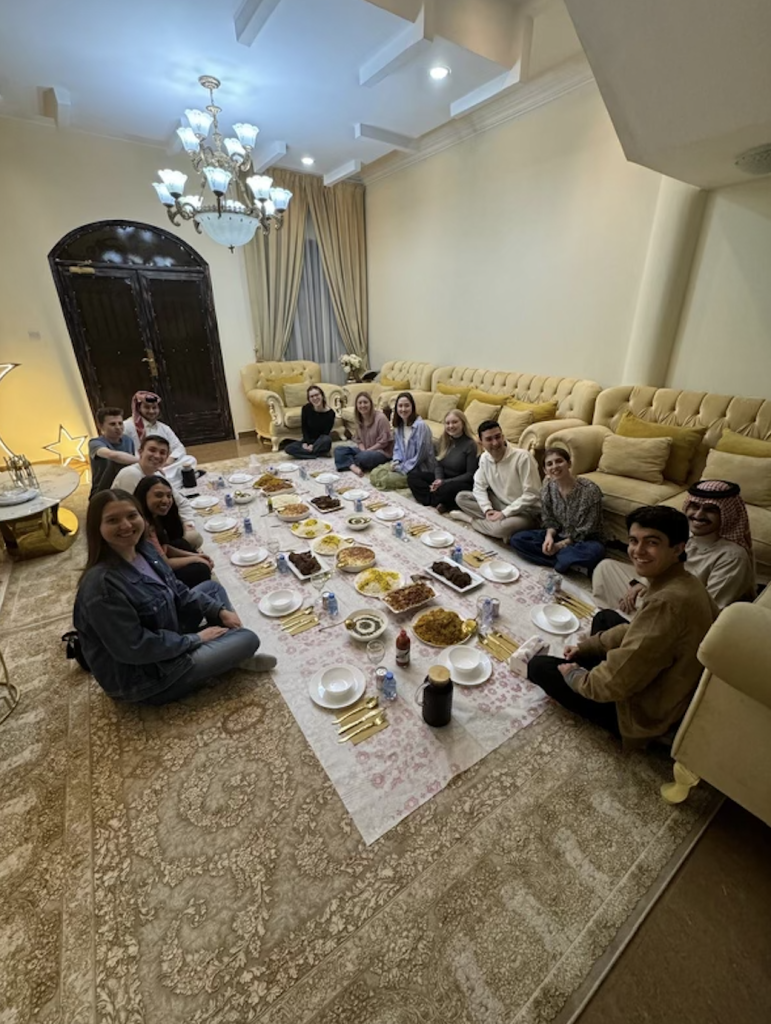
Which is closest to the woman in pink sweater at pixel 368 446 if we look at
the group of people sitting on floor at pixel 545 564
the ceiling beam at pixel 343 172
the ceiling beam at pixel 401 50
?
the group of people sitting on floor at pixel 545 564

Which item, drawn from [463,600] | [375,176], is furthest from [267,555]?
[375,176]

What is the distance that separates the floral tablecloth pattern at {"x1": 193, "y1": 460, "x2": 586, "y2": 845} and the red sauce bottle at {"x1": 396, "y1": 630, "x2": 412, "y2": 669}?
0.17ft

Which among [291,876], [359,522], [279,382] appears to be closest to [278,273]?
[279,382]

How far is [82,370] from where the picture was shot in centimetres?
512

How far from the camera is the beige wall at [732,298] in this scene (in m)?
2.95

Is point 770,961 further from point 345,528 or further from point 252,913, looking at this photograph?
point 345,528

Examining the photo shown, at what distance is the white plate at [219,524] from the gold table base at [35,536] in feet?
3.49

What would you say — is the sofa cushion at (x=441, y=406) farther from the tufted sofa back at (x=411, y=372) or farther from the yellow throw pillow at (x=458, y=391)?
the tufted sofa back at (x=411, y=372)

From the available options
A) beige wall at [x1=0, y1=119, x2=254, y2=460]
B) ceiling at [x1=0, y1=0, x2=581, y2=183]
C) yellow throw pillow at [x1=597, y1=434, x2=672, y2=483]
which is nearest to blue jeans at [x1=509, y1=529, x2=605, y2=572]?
yellow throw pillow at [x1=597, y1=434, x2=672, y2=483]

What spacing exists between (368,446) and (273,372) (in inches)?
95.9

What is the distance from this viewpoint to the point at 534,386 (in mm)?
4383

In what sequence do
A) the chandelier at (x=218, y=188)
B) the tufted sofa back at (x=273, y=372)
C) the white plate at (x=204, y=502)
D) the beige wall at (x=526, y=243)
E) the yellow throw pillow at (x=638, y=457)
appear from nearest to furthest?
the yellow throw pillow at (x=638, y=457)
the chandelier at (x=218, y=188)
the white plate at (x=204, y=502)
the beige wall at (x=526, y=243)
the tufted sofa back at (x=273, y=372)

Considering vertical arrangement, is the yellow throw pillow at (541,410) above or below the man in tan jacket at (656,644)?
above

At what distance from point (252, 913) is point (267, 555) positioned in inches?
74.0
